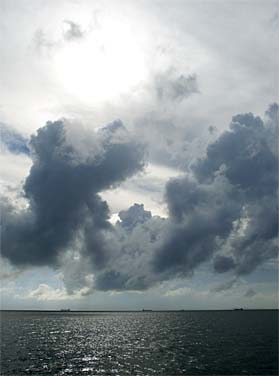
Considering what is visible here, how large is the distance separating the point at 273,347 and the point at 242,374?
43.7m

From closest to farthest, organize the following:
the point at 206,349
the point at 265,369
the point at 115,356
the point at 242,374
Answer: the point at 242,374 < the point at 265,369 < the point at 115,356 < the point at 206,349

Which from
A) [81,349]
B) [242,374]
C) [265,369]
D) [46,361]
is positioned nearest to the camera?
[242,374]

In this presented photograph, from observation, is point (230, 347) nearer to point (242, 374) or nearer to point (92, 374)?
point (242, 374)

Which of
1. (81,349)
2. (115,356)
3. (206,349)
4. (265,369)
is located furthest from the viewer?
(81,349)

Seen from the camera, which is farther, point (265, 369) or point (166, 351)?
point (166, 351)

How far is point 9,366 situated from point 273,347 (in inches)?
2927

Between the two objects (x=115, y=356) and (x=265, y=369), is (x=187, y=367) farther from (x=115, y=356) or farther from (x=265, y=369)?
(x=115, y=356)

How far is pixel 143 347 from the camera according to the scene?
382ft

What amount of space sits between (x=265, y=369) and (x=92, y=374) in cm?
3599

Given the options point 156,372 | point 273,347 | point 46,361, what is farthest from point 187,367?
point 273,347

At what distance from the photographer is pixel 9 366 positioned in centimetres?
8456

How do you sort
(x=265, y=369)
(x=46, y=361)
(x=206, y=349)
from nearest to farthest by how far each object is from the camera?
(x=265, y=369) < (x=46, y=361) < (x=206, y=349)

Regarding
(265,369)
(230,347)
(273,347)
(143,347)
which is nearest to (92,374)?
(265,369)

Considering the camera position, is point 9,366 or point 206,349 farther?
point 206,349
